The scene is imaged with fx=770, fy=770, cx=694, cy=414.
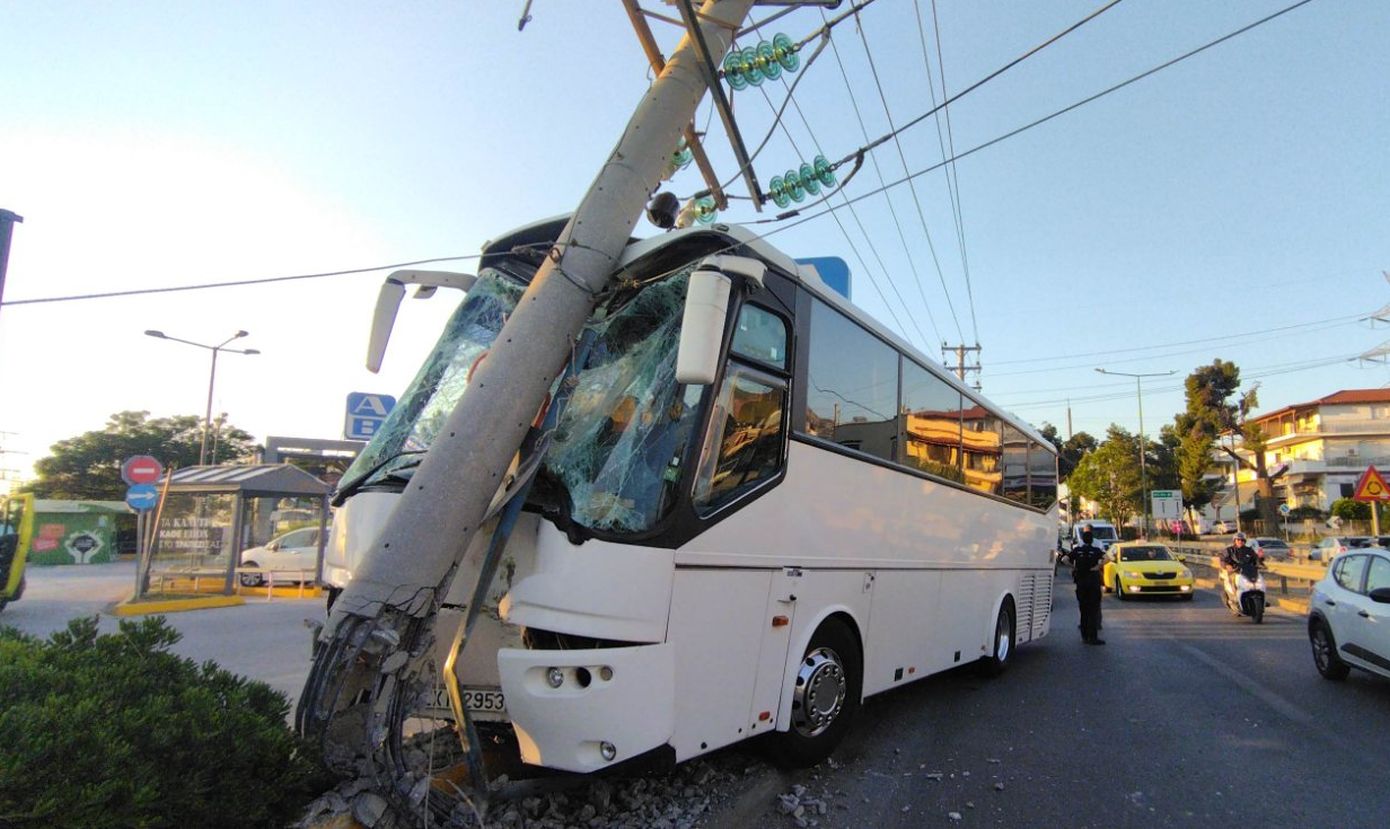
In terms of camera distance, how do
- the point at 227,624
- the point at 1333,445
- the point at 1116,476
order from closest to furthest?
the point at 227,624, the point at 1116,476, the point at 1333,445

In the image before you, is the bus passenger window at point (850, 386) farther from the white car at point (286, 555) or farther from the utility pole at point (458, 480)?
the white car at point (286, 555)

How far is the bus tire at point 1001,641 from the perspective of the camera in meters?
9.41

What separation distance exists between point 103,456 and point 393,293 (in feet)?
183

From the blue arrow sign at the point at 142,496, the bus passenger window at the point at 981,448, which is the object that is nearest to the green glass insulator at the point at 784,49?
the bus passenger window at the point at 981,448

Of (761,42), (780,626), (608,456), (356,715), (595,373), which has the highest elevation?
(761,42)

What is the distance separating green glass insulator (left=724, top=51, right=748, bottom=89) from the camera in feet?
21.7

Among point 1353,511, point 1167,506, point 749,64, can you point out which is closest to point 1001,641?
point 749,64

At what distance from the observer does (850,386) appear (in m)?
5.98

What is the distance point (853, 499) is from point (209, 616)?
1192 centimetres

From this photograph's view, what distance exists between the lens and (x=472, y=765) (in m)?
3.71

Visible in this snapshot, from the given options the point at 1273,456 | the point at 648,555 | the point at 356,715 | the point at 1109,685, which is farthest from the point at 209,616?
the point at 1273,456

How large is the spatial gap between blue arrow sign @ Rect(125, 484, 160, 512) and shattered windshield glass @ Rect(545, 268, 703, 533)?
43.7 feet

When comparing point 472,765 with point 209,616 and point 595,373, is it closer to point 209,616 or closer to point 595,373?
point 595,373

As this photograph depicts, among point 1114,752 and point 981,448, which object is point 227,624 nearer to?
point 981,448
